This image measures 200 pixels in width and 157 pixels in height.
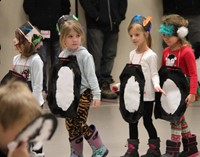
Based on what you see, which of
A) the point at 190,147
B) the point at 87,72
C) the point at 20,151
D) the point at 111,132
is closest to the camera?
the point at 20,151

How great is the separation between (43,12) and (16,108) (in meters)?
5.22

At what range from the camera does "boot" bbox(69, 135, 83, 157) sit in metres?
3.81

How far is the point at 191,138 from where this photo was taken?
4.06 metres

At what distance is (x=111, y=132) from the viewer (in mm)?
4934

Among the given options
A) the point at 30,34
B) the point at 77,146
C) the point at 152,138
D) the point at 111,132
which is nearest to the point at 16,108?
the point at 77,146

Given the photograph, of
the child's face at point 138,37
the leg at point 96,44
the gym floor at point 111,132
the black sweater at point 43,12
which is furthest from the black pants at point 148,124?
the black sweater at point 43,12

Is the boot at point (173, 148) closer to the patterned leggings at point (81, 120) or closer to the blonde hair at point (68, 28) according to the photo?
the patterned leggings at point (81, 120)

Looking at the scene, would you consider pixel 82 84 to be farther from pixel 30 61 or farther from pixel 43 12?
pixel 43 12

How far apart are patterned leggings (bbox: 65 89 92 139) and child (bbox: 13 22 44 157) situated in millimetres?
309

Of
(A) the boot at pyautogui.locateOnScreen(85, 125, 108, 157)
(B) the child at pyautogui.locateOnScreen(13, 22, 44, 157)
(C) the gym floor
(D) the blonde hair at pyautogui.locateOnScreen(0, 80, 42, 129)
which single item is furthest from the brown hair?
(D) the blonde hair at pyautogui.locateOnScreen(0, 80, 42, 129)

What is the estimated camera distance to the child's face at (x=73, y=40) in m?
3.76

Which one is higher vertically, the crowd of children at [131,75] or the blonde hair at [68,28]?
the blonde hair at [68,28]

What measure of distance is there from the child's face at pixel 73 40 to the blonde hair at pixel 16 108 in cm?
210

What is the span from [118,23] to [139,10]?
2.21ft
